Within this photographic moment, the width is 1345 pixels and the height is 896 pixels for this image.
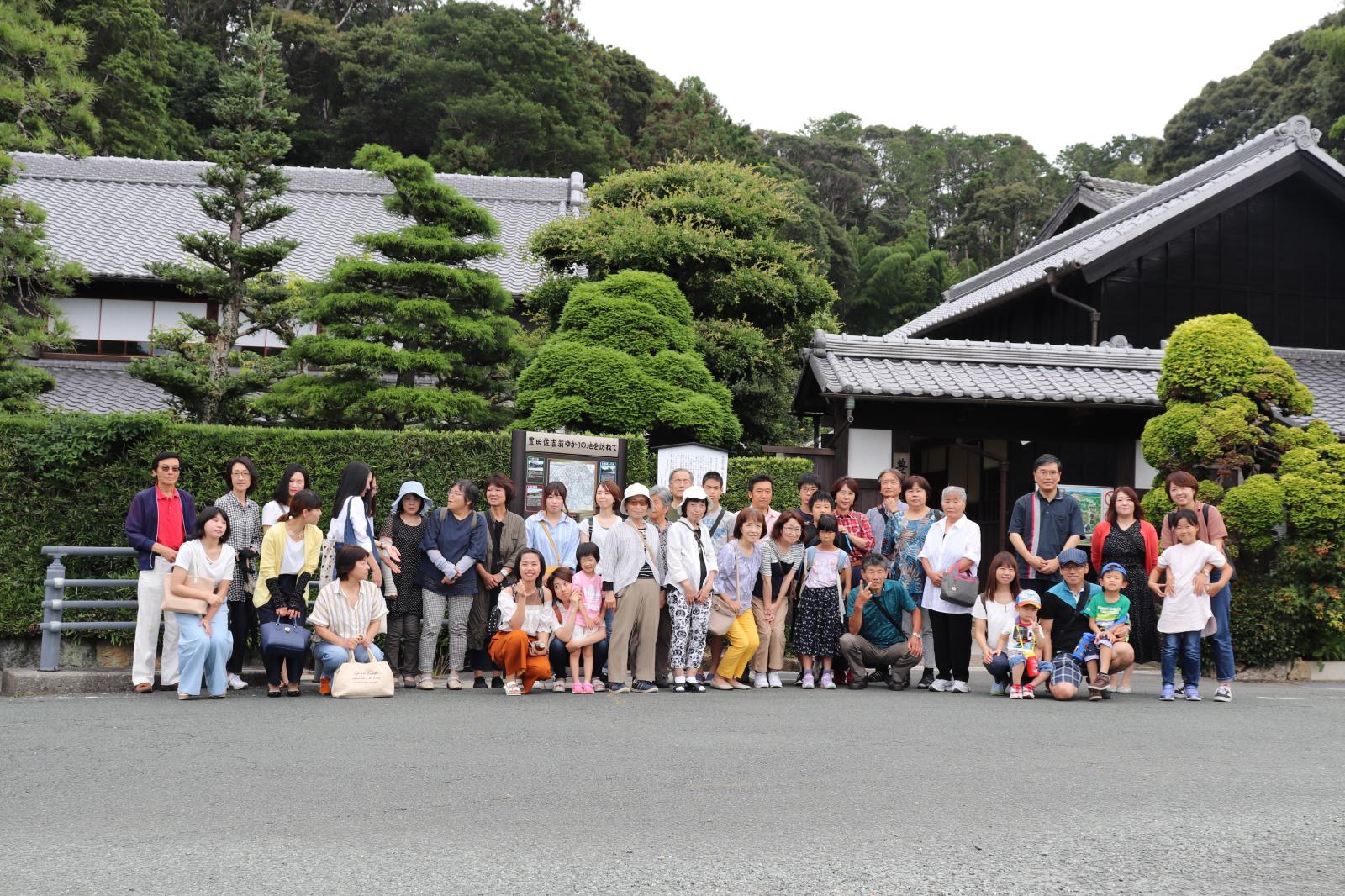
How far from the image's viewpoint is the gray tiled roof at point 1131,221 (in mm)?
17859

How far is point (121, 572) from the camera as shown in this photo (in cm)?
1030

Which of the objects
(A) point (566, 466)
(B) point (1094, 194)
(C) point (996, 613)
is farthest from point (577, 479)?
(B) point (1094, 194)

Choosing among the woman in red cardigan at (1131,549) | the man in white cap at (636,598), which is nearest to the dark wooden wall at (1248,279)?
the woman in red cardigan at (1131,549)

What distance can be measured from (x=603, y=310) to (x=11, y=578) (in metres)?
6.67

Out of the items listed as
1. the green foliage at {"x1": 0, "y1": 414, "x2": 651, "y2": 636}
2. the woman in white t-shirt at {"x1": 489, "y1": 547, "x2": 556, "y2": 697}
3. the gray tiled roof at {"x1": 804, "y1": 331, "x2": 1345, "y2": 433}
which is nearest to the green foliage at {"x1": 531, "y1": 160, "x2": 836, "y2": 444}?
the gray tiled roof at {"x1": 804, "y1": 331, "x2": 1345, "y2": 433}

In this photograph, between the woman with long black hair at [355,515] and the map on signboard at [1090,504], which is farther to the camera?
the map on signboard at [1090,504]

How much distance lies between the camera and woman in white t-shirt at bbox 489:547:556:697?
8891 millimetres

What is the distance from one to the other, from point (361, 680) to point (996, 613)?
17.0 feet

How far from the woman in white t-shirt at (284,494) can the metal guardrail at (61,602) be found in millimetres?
1049

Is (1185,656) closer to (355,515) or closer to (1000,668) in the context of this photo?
(1000,668)

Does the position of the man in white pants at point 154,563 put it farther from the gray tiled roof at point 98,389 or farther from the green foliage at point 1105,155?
the green foliage at point 1105,155

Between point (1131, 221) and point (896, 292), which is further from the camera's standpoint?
point (896, 292)

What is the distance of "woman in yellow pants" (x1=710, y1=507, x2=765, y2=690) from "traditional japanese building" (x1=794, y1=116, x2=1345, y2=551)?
154 inches

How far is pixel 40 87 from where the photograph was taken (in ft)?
37.7
